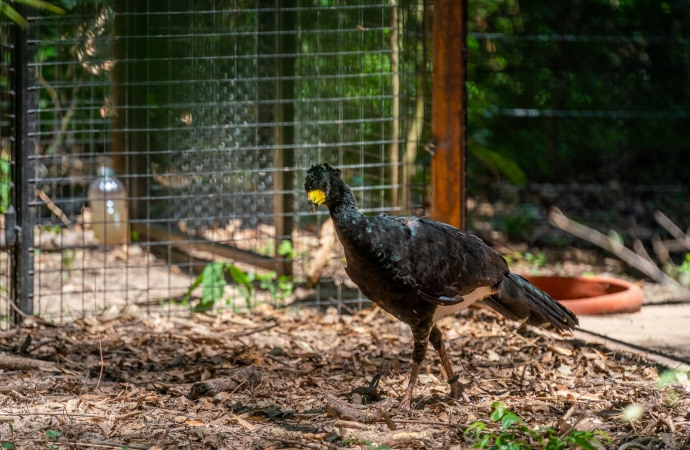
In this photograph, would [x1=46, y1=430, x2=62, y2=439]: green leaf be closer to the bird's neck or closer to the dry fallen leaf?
the dry fallen leaf

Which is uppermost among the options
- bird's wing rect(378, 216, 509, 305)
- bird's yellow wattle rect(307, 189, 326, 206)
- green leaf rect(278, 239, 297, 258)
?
bird's yellow wattle rect(307, 189, 326, 206)

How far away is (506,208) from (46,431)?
756 centimetres

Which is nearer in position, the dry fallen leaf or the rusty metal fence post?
the dry fallen leaf

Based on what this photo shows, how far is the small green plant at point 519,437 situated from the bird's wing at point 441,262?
2.74 feet

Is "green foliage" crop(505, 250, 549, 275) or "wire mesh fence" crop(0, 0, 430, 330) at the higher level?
"wire mesh fence" crop(0, 0, 430, 330)

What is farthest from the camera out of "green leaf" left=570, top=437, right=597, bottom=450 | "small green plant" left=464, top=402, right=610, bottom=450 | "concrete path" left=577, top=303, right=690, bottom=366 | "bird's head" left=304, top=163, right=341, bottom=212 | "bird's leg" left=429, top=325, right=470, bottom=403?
"concrete path" left=577, top=303, right=690, bottom=366

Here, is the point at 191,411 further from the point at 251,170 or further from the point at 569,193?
the point at 569,193

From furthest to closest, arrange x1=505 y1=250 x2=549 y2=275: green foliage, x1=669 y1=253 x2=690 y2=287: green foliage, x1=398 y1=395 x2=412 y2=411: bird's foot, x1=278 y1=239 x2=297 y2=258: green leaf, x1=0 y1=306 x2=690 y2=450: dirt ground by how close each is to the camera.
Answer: x1=505 y1=250 x2=549 y2=275: green foliage < x1=669 y1=253 x2=690 y2=287: green foliage < x1=278 y1=239 x2=297 y2=258: green leaf < x1=398 y1=395 x2=412 y2=411: bird's foot < x1=0 y1=306 x2=690 y2=450: dirt ground

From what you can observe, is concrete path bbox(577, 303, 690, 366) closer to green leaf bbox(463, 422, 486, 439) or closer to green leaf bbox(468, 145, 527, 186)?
green leaf bbox(463, 422, 486, 439)

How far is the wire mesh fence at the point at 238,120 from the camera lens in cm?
592

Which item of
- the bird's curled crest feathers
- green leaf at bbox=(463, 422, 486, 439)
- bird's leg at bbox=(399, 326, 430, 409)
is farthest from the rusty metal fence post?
green leaf at bbox=(463, 422, 486, 439)

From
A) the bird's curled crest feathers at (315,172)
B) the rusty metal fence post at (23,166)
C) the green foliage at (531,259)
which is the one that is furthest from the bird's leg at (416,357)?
the green foliage at (531,259)

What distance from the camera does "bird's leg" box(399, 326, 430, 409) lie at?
4.42 m

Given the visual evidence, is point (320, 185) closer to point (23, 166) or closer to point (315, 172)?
point (315, 172)
